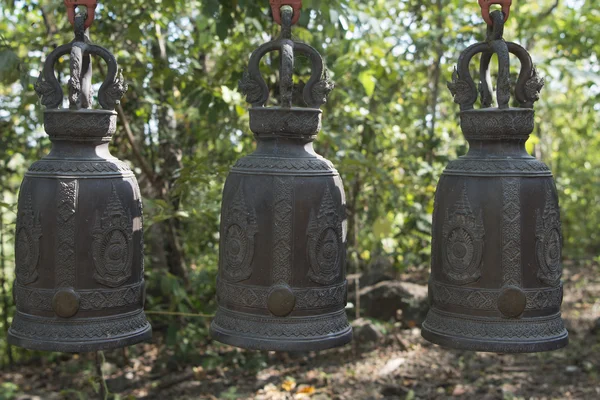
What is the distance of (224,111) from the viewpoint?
4.31 m

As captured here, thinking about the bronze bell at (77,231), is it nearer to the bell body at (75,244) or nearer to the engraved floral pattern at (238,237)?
the bell body at (75,244)

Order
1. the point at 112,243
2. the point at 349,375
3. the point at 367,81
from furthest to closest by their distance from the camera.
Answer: the point at 349,375
the point at 367,81
the point at 112,243

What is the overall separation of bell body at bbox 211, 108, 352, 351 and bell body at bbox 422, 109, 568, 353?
36 centimetres

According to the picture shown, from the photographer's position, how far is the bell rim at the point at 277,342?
7.27ft

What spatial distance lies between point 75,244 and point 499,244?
130 cm

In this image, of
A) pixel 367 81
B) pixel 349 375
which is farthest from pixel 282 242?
pixel 349 375

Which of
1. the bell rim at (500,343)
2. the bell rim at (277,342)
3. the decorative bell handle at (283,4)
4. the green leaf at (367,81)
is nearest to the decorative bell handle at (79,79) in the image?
the decorative bell handle at (283,4)

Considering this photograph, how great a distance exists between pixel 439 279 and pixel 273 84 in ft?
9.52

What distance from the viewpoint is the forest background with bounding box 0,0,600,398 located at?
431cm

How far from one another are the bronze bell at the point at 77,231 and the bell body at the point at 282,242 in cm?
34

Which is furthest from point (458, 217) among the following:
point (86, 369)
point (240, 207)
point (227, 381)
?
point (86, 369)

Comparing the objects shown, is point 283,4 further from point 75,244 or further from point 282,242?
point 75,244

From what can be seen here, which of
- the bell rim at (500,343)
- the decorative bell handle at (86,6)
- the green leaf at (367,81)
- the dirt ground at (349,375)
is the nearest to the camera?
the bell rim at (500,343)

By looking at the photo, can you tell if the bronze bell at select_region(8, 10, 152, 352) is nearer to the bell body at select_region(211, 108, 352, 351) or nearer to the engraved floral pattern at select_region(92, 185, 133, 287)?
the engraved floral pattern at select_region(92, 185, 133, 287)
